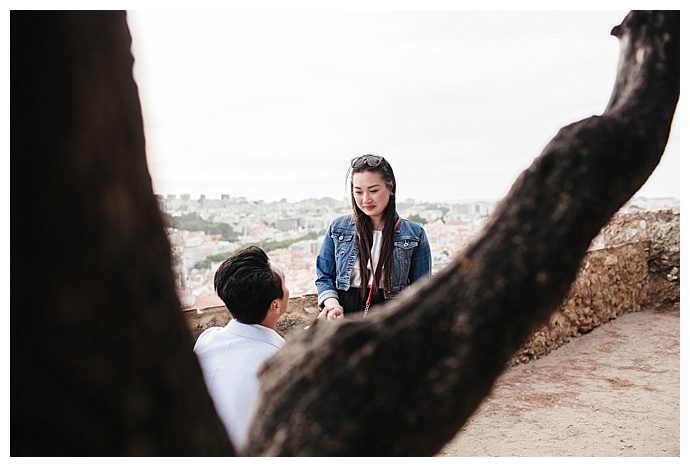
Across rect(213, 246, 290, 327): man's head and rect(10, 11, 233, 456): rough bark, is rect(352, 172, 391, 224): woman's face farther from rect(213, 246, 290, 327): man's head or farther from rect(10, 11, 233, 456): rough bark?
rect(10, 11, 233, 456): rough bark

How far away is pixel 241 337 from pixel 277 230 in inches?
139

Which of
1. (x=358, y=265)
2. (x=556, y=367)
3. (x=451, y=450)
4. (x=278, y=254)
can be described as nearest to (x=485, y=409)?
(x=451, y=450)

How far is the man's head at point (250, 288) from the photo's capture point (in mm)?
2125

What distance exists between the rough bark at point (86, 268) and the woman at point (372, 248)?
1889 mm

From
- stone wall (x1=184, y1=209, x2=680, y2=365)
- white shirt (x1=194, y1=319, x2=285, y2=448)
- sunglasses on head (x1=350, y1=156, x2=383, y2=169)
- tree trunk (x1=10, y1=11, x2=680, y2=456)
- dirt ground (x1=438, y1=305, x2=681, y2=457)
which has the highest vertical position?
sunglasses on head (x1=350, y1=156, x2=383, y2=169)

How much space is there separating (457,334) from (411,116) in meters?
7.06

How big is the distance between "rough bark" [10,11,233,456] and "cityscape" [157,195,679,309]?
2582 millimetres

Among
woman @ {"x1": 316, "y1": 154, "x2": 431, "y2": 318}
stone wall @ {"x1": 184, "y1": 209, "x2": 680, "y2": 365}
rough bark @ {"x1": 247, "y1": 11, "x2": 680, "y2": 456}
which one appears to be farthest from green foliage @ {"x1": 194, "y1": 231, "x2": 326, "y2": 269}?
rough bark @ {"x1": 247, "y1": 11, "x2": 680, "y2": 456}

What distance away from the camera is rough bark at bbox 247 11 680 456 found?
0.89 metres

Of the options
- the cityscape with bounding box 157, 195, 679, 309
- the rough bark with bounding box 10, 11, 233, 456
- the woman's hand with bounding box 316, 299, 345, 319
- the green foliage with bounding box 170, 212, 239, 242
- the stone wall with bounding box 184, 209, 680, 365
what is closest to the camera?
the rough bark with bounding box 10, 11, 233, 456

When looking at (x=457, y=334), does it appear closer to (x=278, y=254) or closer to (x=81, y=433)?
(x=81, y=433)

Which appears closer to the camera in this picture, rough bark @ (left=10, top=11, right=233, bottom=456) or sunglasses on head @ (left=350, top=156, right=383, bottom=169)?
rough bark @ (left=10, top=11, right=233, bottom=456)

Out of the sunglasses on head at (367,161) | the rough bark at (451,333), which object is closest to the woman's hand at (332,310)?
the sunglasses on head at (367,161)

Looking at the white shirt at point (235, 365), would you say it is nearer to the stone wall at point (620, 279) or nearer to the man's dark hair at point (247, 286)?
the man's dark hair at point (247, 286)
